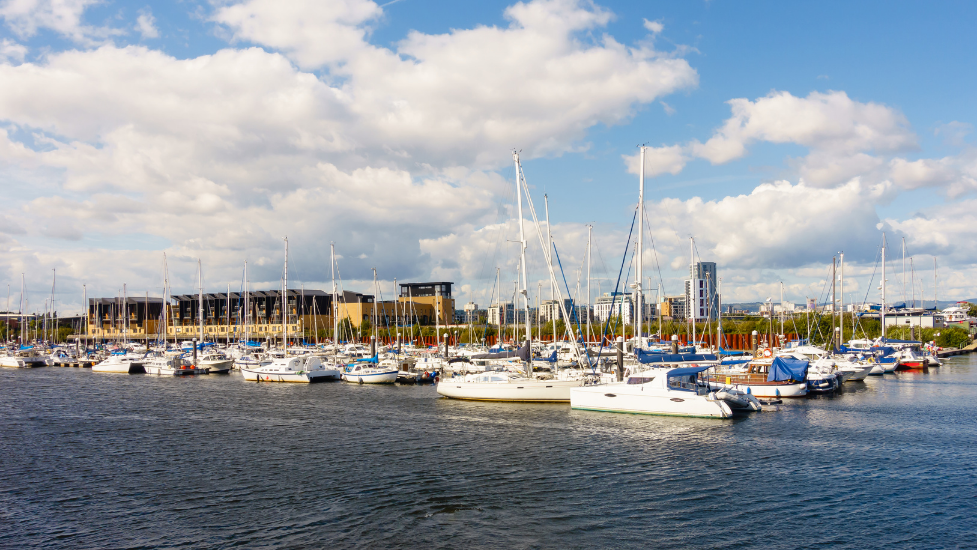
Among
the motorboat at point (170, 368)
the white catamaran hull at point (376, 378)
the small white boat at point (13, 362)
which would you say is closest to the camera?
the white catamaran hull at point (376, 378)

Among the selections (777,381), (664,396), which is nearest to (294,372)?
(664,396)

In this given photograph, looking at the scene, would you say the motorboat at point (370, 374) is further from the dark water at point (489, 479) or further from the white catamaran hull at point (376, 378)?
the dark water at point (489, 479)

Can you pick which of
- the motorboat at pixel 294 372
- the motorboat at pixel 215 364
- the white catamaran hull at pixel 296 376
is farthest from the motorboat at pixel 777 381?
the motorboat at pixel 215 364

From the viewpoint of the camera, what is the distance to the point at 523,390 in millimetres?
52625

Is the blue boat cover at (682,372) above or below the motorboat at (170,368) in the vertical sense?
above

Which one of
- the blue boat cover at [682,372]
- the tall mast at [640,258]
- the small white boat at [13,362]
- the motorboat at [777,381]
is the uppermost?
the tall mast at [640,258]

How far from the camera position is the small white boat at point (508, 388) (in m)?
52.0

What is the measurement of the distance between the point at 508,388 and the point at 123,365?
77696 millimetres

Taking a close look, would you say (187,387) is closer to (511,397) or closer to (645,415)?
(511,397)

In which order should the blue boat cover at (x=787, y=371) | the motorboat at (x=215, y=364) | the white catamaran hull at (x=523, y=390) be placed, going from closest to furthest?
the white catamaran hull at (x=523, y=390) < the blue boat cover at (x=787, y=371) < the motorboat at (x=215, y=364)

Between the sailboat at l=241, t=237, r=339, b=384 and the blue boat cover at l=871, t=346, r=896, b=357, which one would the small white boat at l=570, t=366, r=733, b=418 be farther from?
the blue boat cover at l=871, t=346, r=896, b=357

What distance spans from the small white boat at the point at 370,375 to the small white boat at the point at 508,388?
65.9 feet

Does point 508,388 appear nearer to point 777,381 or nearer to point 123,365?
point 777,381

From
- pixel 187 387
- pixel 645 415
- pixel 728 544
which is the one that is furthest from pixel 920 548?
pixel 187 387
